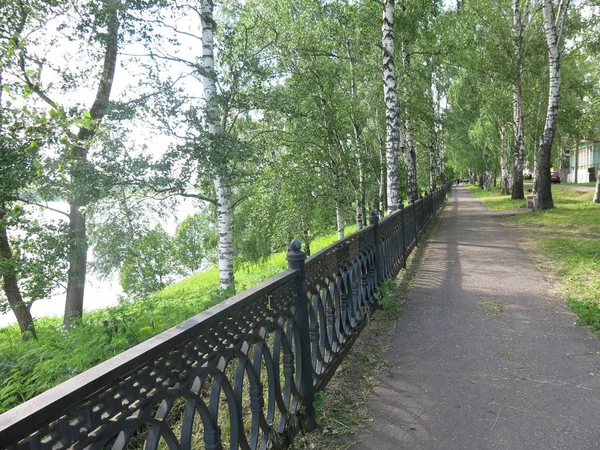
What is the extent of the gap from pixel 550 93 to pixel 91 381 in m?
16.7

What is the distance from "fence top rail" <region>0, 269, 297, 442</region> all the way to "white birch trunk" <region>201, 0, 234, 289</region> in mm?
6343

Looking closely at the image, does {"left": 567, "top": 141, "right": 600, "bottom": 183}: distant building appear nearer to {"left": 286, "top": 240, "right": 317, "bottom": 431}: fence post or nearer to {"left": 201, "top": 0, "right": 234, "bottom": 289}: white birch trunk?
{"left": 201, "top": 0, "right": 234, "bottom": 289}: white birch trunk

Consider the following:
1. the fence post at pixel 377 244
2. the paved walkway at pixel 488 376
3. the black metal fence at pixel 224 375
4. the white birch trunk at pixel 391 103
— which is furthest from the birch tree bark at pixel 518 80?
the black metal fence at pixel 224 375

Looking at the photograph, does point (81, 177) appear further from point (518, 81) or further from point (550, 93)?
point (518, 81)

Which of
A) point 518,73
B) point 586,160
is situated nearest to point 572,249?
point 518,73

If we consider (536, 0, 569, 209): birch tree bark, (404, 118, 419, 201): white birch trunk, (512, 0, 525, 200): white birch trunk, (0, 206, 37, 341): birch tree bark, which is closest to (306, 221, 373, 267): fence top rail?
(0, 206, 37, 341): birch tree bark

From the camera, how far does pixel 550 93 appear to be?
1416 cm

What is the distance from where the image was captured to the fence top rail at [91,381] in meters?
0.96

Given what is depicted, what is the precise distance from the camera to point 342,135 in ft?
45.5

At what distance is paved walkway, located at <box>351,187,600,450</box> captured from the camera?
268 cm

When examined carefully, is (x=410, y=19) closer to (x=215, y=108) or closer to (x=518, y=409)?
(x=215, y=108)

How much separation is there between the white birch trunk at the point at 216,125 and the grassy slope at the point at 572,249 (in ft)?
19.3

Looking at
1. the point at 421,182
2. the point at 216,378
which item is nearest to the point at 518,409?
the point at 216,378

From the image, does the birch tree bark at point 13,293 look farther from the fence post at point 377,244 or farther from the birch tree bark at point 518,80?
the birch tree bark at point 518,80
